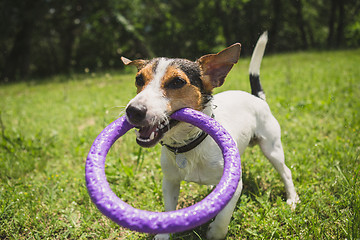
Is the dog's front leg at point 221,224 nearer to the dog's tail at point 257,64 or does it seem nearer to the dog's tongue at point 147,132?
the dog's tongue at point 147,132

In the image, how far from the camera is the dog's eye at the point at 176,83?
2336 mm

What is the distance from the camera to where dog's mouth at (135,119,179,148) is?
2105 millimetres

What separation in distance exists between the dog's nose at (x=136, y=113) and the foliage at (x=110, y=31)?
7.29 meters

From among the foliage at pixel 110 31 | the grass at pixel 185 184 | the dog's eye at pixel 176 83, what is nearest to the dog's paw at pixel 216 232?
the grass at pixel 185 184

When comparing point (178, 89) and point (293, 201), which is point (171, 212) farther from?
point (293, 201)

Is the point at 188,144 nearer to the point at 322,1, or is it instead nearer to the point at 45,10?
the point at 45,10

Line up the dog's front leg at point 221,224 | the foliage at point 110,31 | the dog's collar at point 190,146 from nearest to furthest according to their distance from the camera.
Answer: the dog's front leg at point 221,224
the dog's collar at point 190,146
the foliage at point 110,31

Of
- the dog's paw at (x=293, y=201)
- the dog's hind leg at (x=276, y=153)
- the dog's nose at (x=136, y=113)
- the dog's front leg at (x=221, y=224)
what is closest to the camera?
the dog's nose at (x=136, y=113)

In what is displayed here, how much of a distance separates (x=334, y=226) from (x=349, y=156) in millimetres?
1342

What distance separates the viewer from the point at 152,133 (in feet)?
6.96

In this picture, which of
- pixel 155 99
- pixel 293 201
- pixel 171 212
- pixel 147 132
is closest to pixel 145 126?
pixel 147 132

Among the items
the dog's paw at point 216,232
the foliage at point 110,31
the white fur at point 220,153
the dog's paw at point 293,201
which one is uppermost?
the white fur at point 220,153

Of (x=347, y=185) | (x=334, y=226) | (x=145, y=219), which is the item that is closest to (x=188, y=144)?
(x=145, y=219)

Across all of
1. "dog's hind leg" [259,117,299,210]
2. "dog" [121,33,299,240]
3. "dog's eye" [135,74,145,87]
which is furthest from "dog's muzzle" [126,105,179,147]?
"dog's hind leg" [259,117,299,210]
